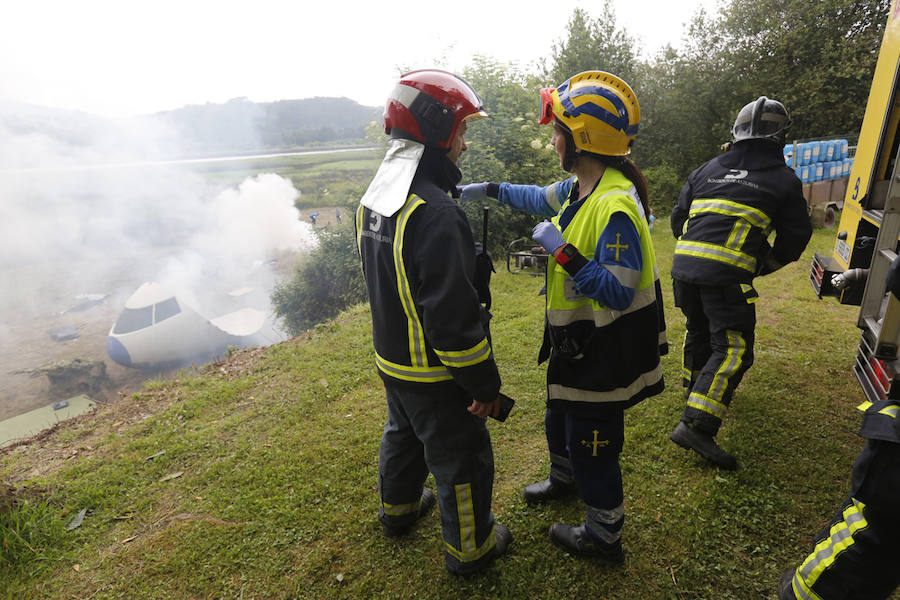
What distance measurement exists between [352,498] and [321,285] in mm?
18506

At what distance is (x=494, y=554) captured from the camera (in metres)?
2.68

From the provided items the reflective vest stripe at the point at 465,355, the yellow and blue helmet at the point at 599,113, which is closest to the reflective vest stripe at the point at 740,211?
the yellow and blue helmet at the point at 599,113

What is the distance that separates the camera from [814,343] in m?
5.24

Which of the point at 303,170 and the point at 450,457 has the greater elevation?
the point at 303,170

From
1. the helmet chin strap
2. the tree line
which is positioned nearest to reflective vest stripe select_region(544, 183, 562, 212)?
the helmet chin strap

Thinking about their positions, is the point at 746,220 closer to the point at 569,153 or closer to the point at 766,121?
the point at 766,121

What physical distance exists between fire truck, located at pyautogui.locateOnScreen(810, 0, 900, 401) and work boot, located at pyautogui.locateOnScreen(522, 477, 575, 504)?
1.94 meters

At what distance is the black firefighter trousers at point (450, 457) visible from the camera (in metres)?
2.31

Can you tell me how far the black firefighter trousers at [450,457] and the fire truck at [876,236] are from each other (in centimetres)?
231

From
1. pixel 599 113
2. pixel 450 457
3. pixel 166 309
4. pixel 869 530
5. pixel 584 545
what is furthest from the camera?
pixel 166 309

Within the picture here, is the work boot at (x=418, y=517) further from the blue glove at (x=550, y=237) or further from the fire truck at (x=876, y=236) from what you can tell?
the fire truck at (x=876, y=236)

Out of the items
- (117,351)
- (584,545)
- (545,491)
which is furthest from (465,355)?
(117,351)

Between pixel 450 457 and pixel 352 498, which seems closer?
pixel 450 457

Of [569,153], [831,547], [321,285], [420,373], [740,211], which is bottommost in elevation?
[321,285]
